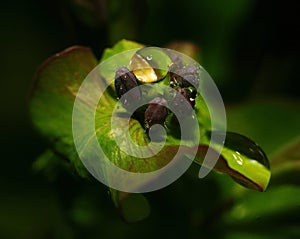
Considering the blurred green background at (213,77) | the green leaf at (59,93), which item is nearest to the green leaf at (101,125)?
the green leaf at (59,93)

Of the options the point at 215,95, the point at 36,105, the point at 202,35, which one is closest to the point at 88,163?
the point at 36,105

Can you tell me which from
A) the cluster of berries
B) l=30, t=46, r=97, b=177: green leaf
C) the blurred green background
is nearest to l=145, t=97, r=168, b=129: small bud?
the cluster of berries

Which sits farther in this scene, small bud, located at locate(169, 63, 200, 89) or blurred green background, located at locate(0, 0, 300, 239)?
blurred green background, located at locate(0, 0, 300, 239)

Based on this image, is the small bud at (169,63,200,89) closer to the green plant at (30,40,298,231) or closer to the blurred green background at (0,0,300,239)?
the green plant at (30,40,298,231)

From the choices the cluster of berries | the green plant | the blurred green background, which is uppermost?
the cluster of berries

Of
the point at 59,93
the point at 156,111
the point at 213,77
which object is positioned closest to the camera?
the point at 156,111

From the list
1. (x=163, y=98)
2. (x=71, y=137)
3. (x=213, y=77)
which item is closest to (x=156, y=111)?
(x=163, y=98)

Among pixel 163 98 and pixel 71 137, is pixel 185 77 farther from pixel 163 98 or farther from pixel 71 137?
pixel 71 137

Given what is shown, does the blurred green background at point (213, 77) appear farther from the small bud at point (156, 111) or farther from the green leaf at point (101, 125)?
the small bud at point (156, 111)
